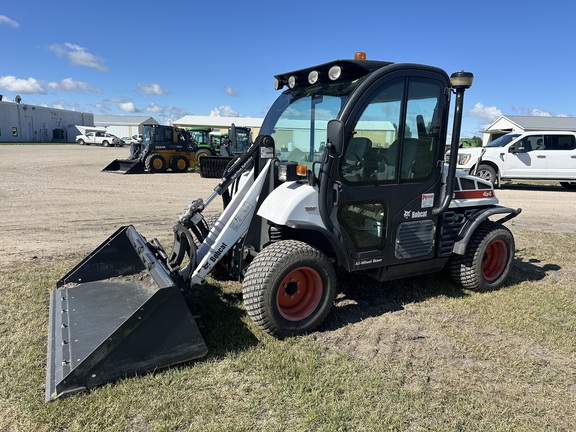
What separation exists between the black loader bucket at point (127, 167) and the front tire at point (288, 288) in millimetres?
15319

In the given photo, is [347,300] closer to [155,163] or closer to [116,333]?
[116,333]

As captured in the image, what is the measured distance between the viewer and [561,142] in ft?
45.4

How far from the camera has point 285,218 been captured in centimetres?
352

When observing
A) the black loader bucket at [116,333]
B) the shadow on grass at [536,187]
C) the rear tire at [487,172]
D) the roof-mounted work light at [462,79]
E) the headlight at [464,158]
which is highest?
the roof-mounted work light at [462,79]

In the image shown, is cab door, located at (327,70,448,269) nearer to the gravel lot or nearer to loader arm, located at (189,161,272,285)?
loader arm, located at (189,161,272,285)

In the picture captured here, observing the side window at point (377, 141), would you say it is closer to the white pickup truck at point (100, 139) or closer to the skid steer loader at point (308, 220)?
the skid steer loader at point (308, 220)

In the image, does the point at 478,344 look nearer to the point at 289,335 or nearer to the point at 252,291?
the point at 289,335

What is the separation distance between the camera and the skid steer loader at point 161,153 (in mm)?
18094

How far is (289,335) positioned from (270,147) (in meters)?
1.70

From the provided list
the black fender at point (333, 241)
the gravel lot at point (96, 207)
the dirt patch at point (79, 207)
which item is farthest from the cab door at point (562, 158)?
the black fender at point (333, 241)

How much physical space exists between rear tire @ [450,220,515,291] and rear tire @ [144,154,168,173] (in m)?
15.9

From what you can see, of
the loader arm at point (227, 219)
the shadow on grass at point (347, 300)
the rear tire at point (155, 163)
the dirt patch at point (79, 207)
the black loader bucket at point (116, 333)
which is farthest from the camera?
the rear tire at point (155, 163)

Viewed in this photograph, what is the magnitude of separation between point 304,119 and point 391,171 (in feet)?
3.16

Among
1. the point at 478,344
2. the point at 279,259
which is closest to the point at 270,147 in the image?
the point at 279,259
